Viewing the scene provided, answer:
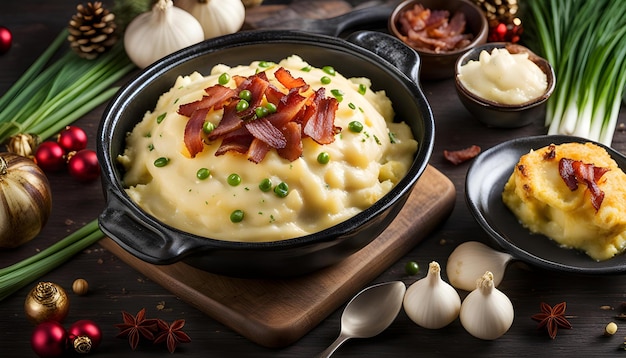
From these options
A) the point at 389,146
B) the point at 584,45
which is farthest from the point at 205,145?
the point at 584,45

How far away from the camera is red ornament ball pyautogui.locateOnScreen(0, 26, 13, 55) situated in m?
5.73

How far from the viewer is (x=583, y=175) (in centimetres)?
421

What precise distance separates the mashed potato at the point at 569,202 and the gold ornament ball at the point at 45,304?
2.41m

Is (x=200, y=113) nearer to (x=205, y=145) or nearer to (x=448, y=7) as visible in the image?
(x=205, y=145)

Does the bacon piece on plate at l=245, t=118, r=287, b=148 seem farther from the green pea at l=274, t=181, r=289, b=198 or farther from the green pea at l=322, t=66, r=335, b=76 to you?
the green pea at l=322, t=66, r=335, b=76

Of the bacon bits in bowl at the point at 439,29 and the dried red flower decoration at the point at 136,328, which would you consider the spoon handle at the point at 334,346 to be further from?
the bacon bits in bowl at the point at 439,29

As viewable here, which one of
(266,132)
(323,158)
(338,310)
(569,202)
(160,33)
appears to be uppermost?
(266,132)

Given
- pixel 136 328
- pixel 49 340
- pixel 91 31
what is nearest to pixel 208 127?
pixel 136 328

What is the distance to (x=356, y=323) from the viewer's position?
12.8 feet

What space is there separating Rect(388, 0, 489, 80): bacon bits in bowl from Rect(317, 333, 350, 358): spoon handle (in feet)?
7.36

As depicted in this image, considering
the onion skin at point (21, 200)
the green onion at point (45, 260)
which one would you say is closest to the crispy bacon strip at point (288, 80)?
the green onion at point (45, 260)

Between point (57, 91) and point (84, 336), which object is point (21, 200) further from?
point (57, 91)

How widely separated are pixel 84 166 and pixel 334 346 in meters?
1.95

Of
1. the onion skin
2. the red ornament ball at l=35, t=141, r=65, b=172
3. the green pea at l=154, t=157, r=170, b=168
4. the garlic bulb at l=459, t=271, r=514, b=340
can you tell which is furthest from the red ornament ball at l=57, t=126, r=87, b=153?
the garlic bulb at l=459, t=271, r=514, b=340
